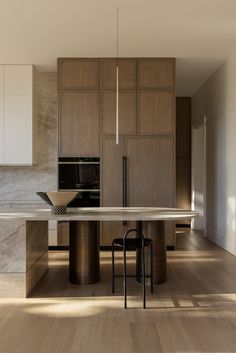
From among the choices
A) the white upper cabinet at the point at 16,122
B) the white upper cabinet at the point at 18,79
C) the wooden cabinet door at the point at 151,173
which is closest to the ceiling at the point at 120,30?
the white upper cabinet at the point at 18,79

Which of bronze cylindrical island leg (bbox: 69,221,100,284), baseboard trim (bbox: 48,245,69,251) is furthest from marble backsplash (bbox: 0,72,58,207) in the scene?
bronze cylindrical island leg (bbox: 69,221,100,284)

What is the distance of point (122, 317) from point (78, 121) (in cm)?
323

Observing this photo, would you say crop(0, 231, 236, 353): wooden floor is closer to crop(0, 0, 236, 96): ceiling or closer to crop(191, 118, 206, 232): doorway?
crop(0, 0, 236, 96): ceiling

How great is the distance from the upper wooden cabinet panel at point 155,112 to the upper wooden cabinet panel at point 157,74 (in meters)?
0.11

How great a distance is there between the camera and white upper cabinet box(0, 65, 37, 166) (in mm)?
5453

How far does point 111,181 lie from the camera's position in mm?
5324

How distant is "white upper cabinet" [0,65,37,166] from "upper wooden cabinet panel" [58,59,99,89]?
21.3 inches

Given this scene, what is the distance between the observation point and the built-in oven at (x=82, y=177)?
209 inches

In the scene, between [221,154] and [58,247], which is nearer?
[58,247]

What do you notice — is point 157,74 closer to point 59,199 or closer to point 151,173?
point 151,173

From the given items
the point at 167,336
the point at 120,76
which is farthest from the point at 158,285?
the point at 120,76

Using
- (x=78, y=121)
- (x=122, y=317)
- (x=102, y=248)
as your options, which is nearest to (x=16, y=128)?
(x=78, y=121)

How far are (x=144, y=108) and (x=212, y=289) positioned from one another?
2826mm

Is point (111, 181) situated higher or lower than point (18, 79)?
lower
